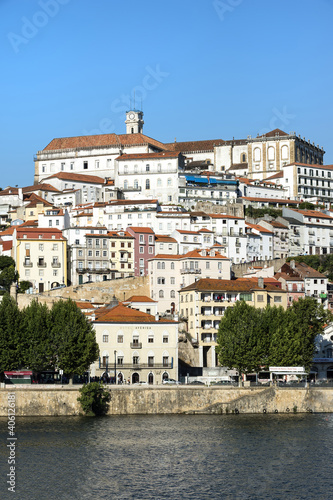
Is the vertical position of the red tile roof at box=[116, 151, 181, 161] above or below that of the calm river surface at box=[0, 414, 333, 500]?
above

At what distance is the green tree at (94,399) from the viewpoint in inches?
2768

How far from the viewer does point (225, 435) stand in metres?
64.1

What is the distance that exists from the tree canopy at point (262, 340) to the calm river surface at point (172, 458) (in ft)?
27.6

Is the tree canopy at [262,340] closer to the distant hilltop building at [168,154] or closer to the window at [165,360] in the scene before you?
the window at [165,360]

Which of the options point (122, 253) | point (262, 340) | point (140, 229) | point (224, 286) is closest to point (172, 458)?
point (262, 340)

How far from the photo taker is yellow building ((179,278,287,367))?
311ft

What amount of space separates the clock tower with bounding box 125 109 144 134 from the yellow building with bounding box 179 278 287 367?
3456 inches

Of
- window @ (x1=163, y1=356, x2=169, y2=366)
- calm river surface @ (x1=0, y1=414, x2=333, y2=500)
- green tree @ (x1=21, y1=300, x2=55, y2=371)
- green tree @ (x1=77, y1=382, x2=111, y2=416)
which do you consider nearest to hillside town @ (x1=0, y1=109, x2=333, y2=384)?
window @ (x1=163, y1=356, x2=169, y2=366)

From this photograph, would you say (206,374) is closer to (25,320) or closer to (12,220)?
(25,320)

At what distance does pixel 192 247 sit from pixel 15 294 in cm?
3129

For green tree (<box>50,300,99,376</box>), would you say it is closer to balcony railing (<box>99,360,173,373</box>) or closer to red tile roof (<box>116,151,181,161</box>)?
balcony railing (<box>99,360,173,373</box>)

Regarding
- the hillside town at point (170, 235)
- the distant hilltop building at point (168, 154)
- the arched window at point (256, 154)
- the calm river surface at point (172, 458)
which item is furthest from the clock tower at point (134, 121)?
the calm river surface at point (172, 458)

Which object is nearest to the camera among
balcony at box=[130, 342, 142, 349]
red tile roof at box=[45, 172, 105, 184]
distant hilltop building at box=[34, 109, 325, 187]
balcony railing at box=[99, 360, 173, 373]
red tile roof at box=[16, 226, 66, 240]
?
balcony railing at box=[99, 360, 173, 373]

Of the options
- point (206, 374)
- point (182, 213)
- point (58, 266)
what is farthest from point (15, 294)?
point (182, 213)
